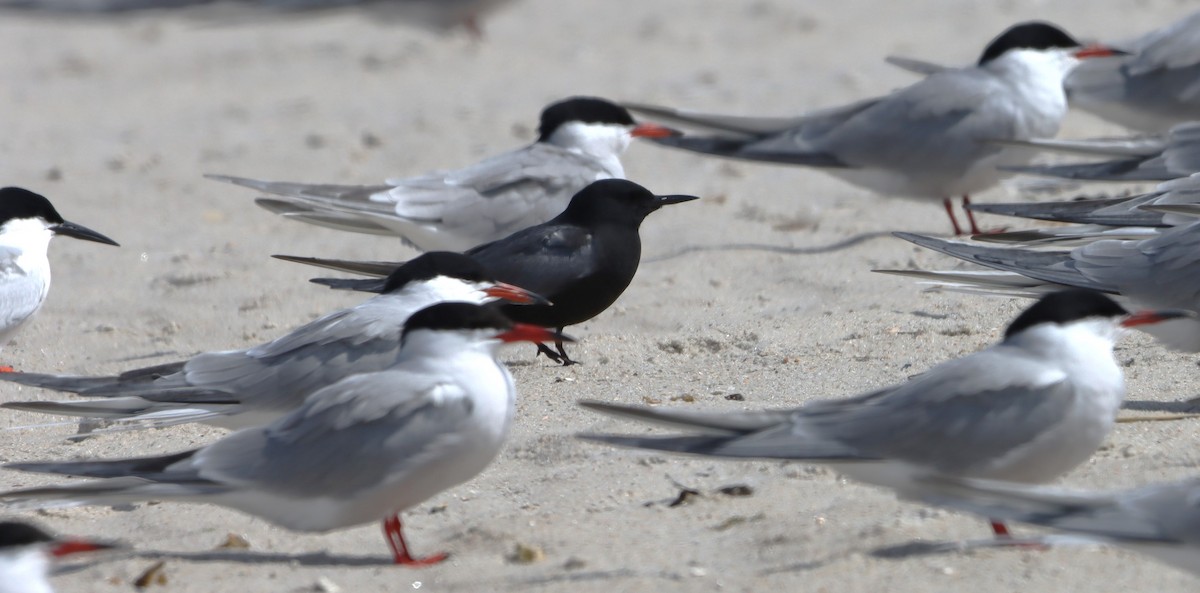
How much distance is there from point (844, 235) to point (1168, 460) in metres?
2.77

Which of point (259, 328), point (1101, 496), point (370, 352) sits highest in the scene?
point (1101, 496)

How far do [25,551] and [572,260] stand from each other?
229 cm

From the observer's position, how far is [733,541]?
335cm

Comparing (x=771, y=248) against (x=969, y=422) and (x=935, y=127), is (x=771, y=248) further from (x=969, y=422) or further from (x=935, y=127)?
(x=969, y=422)

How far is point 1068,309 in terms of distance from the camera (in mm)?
3311

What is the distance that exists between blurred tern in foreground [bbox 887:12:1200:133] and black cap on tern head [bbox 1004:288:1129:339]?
356 cm

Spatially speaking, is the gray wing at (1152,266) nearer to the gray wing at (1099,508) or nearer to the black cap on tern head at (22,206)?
the gray wing at (1099,508)

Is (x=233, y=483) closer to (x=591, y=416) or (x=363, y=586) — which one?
(x=363, y=586)

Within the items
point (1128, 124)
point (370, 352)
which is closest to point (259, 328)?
A: point (370, 352)

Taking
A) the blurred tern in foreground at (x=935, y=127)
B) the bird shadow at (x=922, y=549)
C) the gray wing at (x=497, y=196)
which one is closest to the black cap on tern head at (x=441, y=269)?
the bird shadow at (x=922, y=549)

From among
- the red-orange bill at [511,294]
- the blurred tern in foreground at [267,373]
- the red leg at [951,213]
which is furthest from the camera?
the red leg at [951,213]

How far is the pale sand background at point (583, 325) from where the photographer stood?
10.9ft

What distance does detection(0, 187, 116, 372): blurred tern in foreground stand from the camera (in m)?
5.15

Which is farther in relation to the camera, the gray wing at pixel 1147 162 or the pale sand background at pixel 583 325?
the gray wing at pixel 1147 162
